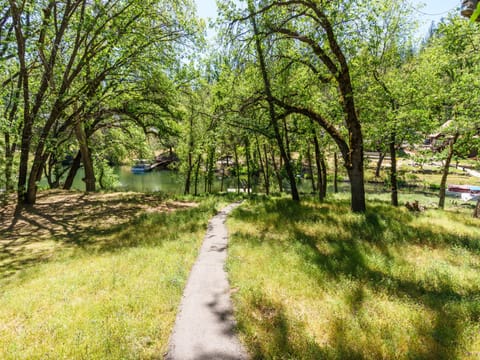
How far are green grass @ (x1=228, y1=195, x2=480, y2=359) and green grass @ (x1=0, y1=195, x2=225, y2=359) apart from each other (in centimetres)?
158

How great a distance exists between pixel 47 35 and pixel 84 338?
17.1 m

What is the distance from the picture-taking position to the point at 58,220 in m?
12.6

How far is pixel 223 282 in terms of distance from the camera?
19.7 feet

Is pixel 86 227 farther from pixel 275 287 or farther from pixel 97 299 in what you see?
pixel 275 287

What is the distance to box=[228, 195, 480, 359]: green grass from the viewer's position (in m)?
3.71

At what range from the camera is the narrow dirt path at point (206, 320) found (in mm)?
3766

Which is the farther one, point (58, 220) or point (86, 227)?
point (58, 220)

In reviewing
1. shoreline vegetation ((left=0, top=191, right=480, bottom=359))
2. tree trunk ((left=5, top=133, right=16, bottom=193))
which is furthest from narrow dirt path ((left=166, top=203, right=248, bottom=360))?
tree trunk ((left=5, top=133, right=16, bottom=193))

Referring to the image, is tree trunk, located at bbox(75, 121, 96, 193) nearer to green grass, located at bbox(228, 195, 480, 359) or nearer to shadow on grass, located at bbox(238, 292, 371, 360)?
green grass, located at bbox(228, 195, 480, 359)

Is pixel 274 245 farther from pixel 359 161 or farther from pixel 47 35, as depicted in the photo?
→ pixel 47 35

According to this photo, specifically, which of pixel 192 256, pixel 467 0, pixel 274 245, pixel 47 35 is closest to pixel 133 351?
pixel 192 256

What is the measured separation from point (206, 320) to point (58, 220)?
12000mm

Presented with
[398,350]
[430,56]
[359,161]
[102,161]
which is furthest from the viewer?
[102,161]

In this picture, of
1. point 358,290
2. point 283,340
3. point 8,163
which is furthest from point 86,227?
point 358,290
